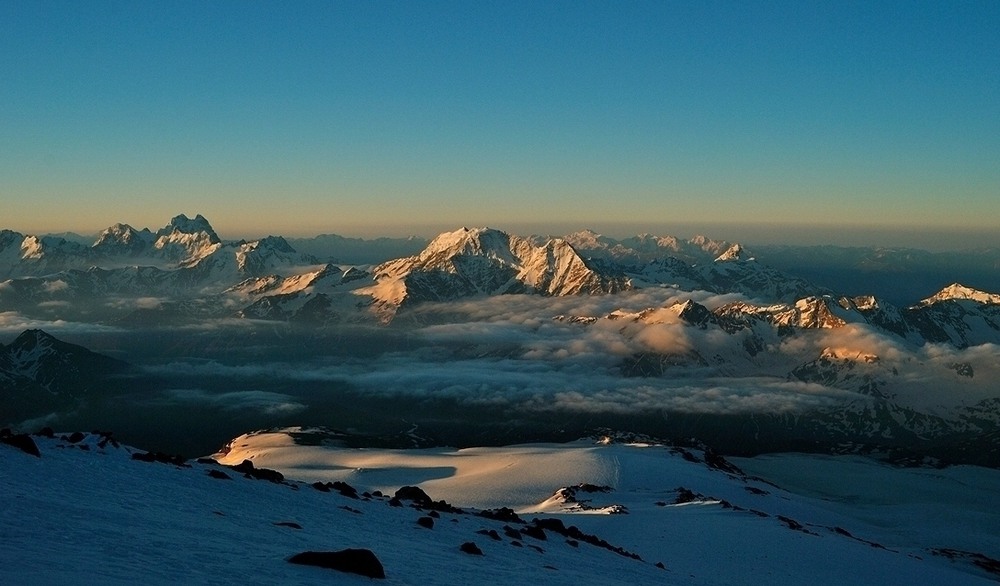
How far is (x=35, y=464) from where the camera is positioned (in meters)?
25.4

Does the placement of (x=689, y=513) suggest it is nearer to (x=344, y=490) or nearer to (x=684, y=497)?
(x=684, y=497)

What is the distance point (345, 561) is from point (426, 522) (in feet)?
50.7

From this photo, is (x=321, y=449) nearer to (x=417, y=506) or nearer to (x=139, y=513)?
(x=417, y=506)

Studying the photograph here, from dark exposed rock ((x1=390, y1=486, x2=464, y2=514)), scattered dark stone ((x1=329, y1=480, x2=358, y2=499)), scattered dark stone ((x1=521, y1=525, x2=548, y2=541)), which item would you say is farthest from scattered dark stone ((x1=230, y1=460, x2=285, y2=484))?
scattered dark stone ((x1=521, y1=525, x2=548, y2=541))

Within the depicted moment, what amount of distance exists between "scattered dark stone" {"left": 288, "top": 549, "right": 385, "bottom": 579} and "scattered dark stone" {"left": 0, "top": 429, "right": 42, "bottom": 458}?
573 inches

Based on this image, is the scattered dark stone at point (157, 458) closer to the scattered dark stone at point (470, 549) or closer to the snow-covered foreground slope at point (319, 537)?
the snow-covered foreground slope at point (319, 537)

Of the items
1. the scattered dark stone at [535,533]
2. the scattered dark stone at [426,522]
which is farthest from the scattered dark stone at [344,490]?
the scattered dark stone at [535,533]

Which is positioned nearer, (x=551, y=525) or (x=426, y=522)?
(x=426, y=522)

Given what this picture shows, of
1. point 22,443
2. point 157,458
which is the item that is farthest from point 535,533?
point 22,443

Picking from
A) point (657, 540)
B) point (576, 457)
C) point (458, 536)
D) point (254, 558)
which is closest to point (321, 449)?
point (576, 457)

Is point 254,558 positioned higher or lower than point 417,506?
higher

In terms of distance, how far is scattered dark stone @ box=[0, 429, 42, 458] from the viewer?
26.6 metres

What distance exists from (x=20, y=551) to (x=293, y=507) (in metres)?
16.8

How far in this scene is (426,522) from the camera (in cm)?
3456
